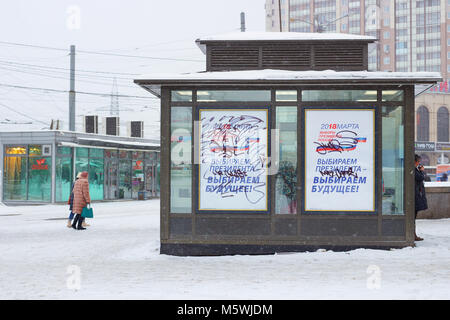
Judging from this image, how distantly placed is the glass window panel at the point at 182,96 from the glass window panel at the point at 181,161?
165mm

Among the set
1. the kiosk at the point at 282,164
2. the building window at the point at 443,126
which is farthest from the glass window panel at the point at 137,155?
the building window at the point at 443,126

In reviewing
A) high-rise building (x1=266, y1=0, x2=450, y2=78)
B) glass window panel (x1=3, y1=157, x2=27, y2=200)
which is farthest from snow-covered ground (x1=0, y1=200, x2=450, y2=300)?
high-rise building (x1=266, y1=0, x2=450, y2=78)

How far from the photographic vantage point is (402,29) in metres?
105

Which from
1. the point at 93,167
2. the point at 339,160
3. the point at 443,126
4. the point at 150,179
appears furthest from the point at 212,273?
the point at 443,126

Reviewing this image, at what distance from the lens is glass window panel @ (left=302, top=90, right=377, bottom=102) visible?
10359 mm

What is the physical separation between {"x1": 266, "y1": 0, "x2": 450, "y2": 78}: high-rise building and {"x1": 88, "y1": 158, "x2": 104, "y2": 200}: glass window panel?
250 ft

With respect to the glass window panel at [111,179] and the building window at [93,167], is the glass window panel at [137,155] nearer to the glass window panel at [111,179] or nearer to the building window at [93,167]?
the glass window panel at [111,179]

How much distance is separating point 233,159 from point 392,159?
2888 mm

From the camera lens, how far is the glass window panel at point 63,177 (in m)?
27.5

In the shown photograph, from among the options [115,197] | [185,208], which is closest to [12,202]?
[115,197]

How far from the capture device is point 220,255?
1029 centimetres

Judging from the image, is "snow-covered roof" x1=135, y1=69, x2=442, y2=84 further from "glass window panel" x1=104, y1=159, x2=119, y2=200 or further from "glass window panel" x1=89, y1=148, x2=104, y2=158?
"glass window panel" x1=104, y1=159, x2=119, y2=200

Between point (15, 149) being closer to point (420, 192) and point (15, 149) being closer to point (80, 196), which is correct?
point (80, 196)
